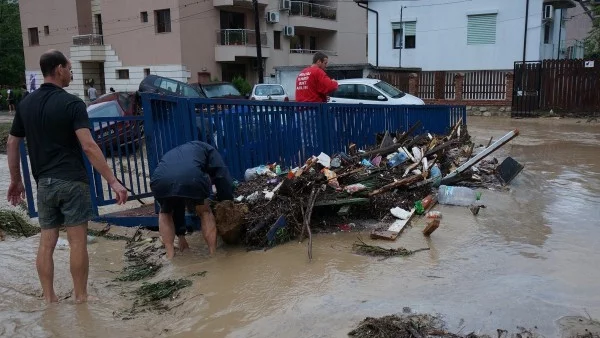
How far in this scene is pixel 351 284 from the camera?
13.5 ft

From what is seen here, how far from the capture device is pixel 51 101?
12.9 feet

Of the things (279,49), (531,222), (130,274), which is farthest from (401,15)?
(130,274)

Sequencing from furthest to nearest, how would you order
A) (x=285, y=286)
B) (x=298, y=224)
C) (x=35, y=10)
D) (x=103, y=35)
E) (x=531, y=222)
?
(x=35, y=10), (x=103, y=35), (x=531, y=222), (x=298, y=224), (x=285, y=286)

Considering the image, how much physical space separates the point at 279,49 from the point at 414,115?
2814 centimetres

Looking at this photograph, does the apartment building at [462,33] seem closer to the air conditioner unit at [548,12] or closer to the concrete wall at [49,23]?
the air conditioner unit at [548,12]

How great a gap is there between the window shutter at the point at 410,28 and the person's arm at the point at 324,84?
2141 centimetres

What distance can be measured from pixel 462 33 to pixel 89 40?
25130 mm

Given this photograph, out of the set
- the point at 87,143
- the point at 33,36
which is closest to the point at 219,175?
the point at 87,143

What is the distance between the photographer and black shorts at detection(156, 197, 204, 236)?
4828mm

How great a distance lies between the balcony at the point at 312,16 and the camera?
1476 inches

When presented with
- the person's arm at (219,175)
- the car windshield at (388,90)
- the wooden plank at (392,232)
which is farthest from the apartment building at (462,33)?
the person's arm at (219,175)

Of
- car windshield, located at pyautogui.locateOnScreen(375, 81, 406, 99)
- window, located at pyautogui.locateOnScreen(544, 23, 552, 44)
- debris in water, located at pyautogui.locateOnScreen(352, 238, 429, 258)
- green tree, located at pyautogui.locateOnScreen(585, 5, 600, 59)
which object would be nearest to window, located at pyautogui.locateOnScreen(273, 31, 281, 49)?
window, located at pyautogui.locateOnScreen(544, 23, 552, 44)

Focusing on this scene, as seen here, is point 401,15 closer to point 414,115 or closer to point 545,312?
point 414,115

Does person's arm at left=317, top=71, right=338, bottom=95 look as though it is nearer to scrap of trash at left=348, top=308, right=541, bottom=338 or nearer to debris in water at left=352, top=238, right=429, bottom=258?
debris in water at left=352, top=238, right=429, bottom=258
